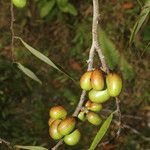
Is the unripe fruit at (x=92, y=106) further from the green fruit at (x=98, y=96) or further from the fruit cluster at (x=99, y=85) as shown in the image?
the green fruit at (x=98, y=96)

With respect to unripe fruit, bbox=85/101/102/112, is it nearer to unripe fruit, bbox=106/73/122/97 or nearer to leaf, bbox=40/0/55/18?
→ unripe fruit, bbox=106/73/122/97

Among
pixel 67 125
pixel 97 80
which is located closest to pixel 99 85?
pixel 97 80

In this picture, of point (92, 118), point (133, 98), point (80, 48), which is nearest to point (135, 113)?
point (133, 98)

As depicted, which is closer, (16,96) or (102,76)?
(102,76)

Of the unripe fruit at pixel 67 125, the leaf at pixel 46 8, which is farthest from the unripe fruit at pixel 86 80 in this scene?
the leaf at pixel 46 8

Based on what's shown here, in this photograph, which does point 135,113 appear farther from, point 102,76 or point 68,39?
point 102,76

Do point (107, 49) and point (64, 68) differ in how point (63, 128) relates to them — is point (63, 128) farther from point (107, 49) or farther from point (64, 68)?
point (64, 68)
